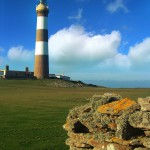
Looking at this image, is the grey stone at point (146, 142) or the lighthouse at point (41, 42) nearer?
the grey stone at point (146, 142)

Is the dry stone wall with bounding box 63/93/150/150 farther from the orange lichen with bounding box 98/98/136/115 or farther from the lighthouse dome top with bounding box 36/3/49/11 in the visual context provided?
the lighthouse dome top with bounding box 36/3/49/11

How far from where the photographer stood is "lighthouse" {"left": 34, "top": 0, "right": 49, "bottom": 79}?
374ft

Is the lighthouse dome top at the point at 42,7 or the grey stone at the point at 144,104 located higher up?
the lighthouse dome top at the point at 42,7

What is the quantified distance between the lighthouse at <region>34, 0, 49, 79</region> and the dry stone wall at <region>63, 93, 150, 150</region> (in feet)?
317

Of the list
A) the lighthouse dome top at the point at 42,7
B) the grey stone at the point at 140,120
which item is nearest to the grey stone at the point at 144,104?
the grey stone at the point at 140,120

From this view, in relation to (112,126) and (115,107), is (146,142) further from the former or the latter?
(115,107)

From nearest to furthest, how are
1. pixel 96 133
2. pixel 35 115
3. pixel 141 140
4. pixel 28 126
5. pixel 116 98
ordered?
pixel 141 140
pixel 96 133
pixel 116 98
pixel 28 126
pixel 35 115

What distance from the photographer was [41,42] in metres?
114

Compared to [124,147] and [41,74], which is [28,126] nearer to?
[124,147]

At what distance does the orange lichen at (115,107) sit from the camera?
16.2m

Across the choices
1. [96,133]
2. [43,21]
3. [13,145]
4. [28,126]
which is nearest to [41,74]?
[43,21]

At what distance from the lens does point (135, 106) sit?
1594cm

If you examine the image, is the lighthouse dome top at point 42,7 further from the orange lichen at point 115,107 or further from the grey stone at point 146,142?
the grey stone at point 146,142

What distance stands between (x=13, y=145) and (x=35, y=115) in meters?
14.7
